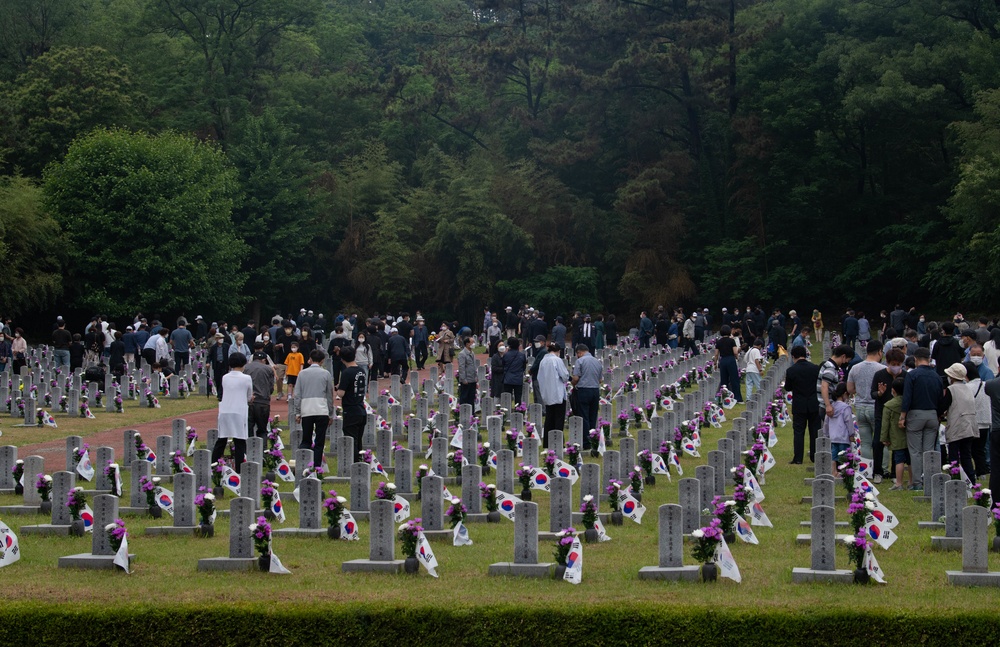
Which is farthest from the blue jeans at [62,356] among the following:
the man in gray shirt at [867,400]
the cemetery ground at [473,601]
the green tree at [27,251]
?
the man in gray shirt at [867,400]

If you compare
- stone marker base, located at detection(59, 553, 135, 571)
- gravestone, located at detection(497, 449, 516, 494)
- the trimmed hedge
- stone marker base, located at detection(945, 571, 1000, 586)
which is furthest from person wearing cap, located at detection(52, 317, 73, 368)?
stone marker base, located at detection(945, 571, 1000, 586)

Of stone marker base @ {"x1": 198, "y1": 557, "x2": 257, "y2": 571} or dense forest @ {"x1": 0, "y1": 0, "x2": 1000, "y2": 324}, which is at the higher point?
dense forest @ {"x1": 0, "y1": 0, "x2": 1000, "y2": 324}

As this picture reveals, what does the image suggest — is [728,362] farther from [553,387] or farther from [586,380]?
[553,387]

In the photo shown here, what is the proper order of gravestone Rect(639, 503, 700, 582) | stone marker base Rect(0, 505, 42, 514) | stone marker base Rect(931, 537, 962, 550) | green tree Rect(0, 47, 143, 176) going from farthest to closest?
green tree Rect(0, 47, 143, 176) < stone marker base Rect(0, 505, 42, 514) < stone marker base Rect(931, 537, 962, 550) < gravestone Rect(639, 503, 700, 582)

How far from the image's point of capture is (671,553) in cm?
1165

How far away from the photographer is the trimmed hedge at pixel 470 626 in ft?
32.8

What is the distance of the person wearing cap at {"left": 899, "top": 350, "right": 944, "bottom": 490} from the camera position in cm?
1573

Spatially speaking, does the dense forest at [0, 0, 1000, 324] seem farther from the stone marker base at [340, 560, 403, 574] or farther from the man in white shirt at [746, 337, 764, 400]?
the stone marker base at [340, 560, 403, 574]

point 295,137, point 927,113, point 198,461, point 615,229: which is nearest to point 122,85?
point 295,137

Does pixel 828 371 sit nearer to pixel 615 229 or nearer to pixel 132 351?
pixel 132 351

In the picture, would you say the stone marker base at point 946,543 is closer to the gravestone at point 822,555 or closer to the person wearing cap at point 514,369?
the gravestone at point 822,555

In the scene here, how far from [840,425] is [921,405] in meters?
1.59

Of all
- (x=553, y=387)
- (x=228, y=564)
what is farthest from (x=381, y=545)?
(x=553, y=387)

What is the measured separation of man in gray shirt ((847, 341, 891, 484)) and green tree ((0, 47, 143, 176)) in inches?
1822
